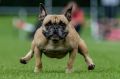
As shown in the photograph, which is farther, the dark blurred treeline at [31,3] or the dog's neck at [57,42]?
the dark blurred treeline at [31,3]

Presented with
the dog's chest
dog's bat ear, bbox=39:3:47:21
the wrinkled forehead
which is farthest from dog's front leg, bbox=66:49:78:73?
dog's bat ear, bbox=39:3:47:21

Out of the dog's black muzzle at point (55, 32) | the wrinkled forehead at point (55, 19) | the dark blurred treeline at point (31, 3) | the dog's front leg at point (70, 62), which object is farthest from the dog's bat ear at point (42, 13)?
the dark blurred treeline at point (31, 3)

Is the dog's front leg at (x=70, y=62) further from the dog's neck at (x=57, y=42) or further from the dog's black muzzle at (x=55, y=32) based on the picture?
the dog's black muzzle at (x=55, y=32)

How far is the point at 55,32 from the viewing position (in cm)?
1141

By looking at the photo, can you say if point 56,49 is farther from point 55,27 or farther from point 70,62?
point 55,27

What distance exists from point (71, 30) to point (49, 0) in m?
27.4

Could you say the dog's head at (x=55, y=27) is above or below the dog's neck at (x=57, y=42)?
above

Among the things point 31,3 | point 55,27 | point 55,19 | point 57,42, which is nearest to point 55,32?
point 55,27

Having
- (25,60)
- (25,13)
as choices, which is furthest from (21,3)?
(25,60)

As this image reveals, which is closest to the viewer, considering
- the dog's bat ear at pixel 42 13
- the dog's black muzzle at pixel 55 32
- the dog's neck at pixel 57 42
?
the dog's black muzzle at pixel 55 32

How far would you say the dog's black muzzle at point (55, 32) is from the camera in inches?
449

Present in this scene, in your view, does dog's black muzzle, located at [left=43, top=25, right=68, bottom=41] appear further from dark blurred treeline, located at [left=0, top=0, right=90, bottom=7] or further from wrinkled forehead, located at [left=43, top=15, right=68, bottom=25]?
dark blurred treeline, located at [left=0, top=0, right=90, bottom=7]

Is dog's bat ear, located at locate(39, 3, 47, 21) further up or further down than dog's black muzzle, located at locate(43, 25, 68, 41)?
further up

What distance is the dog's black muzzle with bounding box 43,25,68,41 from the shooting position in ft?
37.4
